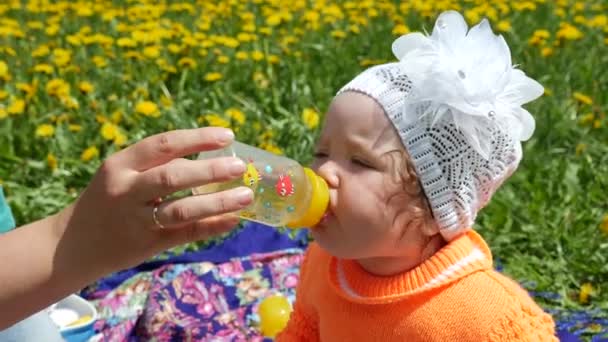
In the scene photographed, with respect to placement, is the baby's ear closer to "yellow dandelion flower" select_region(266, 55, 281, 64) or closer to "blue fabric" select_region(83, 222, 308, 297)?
"blue fabric" select_region(83, 222, 308, 297)

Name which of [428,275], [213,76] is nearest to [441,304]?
[428,275]

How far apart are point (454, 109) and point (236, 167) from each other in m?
0.57

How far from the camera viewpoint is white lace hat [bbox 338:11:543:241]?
75.2 inches

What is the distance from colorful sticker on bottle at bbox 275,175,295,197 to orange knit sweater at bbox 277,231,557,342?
1.19 ft

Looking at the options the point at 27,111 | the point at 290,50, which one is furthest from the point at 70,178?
the point at 290,50

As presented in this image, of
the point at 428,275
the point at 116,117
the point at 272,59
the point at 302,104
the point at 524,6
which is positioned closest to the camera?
the point at 428,275

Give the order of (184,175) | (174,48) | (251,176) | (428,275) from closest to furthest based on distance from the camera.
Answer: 1. (184,175)
2. (251,176)
3. (428,275)
4. (174,48)

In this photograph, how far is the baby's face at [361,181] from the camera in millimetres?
1929

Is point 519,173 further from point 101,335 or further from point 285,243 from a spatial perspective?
point 101,335

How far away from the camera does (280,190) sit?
1903mm

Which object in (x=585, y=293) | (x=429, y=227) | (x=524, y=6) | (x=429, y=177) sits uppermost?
(x=429, y=177)

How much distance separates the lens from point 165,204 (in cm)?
160

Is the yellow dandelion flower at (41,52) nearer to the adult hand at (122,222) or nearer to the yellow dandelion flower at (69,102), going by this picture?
the yellow dandelion flower at (69,102)

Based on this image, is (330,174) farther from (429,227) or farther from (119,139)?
(119,139)
